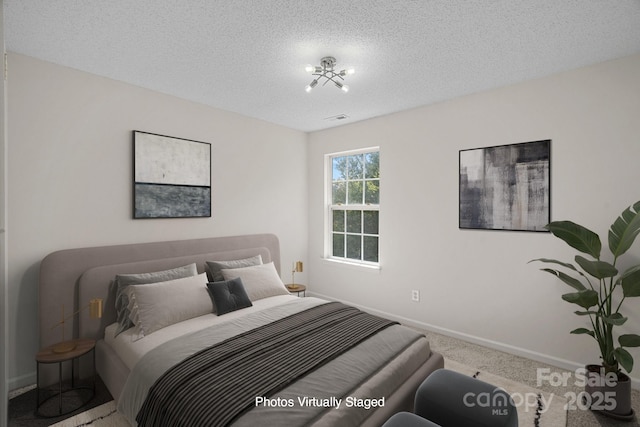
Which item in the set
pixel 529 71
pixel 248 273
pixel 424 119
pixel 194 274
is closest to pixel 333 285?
pixel 248 273

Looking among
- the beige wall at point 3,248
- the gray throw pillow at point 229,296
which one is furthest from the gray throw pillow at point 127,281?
the beige wall at point 3,248

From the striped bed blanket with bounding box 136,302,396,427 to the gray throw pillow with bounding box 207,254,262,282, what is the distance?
982 millimetres

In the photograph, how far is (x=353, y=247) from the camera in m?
4.53

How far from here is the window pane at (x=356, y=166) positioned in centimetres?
442

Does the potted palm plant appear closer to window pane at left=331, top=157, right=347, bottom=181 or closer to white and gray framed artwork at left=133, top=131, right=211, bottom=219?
window pane at left=331, top=157, right=347, bottom=181

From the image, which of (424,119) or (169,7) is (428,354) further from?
(169,7)

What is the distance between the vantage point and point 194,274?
9.90 feet

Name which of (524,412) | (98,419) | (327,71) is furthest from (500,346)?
(98,419)

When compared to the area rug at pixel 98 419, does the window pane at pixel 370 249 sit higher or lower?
higher

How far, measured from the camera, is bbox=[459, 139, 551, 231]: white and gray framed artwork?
286 centimetres

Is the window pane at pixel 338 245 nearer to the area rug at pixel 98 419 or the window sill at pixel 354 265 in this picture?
the window sill at pixel 354 265

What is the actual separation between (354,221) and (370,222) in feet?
0.92

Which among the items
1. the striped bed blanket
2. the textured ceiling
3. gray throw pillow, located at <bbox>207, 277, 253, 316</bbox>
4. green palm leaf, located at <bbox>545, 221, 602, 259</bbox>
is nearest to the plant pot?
green palm leaf, located at <bbox>545, 221, 602, 259</bbox>

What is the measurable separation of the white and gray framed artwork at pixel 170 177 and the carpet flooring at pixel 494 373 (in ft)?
5.25
